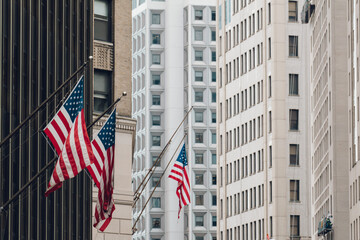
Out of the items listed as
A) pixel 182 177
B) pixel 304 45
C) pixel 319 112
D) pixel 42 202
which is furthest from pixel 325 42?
pixel 42 202

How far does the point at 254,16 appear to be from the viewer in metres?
141

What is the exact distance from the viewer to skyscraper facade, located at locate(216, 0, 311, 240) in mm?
132625

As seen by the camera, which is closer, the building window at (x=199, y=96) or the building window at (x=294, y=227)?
the building window at (x=294, y=227)

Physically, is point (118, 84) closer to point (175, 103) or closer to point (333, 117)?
point (333, 117)

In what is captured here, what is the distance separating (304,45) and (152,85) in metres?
63.1

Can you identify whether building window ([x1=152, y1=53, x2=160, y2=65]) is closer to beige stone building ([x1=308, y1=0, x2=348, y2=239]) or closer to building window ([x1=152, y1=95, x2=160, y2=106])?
building window ([x1=152, y1=95, x2=160, y2=106])

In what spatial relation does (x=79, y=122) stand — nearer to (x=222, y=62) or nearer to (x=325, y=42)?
(x=325, y=42)

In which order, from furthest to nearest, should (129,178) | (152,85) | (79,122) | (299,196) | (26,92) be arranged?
(152,85)
(299,196)
(129,178)
(26,92)
(79,122)

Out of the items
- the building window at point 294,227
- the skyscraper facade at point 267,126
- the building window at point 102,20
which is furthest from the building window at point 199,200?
the building window at point 102,20

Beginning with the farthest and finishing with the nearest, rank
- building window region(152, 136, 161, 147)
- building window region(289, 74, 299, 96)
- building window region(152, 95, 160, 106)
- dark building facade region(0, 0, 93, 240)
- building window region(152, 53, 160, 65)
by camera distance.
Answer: building window region(152, 53, 160, 65) < building window region(152, 95, 160, 106) < building window region(152, 136, 161, 147) < building window region(289, 74, 299, 96) < dark building facade region(0, 0, 93, 240)

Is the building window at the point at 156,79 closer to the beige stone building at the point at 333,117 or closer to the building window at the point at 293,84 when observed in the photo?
the building window at the point at 293,84

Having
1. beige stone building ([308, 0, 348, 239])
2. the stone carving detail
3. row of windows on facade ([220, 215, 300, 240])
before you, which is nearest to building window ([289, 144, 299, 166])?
row of windows on facade ([220, 215, 300, 240])

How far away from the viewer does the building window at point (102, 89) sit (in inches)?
2411

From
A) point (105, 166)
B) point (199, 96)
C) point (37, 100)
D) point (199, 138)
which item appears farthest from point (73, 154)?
point (199, 96)
